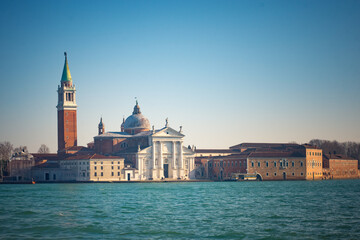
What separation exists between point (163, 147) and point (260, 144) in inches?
844

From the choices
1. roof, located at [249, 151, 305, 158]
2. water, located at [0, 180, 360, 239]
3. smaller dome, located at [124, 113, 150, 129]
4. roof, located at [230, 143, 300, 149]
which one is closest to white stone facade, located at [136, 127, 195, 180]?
smaller dome, located at [124, 113, 150, 129]

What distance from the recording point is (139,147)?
3501 inches

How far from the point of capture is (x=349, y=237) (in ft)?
78.9

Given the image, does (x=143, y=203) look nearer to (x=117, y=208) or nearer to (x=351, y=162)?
(x=117, y=208)

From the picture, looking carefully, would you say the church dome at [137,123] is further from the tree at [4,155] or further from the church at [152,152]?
the tree at [4,155]

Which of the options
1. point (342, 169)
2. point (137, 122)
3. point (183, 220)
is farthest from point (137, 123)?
point (183, 220)

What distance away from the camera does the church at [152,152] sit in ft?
291

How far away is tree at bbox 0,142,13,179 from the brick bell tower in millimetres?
7992

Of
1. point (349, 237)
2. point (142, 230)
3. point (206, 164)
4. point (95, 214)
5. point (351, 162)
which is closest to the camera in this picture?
point (349, 237)

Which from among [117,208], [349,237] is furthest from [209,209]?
[349,237]

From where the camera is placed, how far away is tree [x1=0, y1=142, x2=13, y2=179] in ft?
→ 290

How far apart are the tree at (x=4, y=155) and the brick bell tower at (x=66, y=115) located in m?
7.99

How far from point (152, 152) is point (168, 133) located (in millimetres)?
3715

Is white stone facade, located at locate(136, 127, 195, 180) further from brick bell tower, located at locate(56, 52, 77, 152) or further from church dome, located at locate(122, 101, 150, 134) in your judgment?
brick bell tower, located at locate(56, 52, 77, 152)
